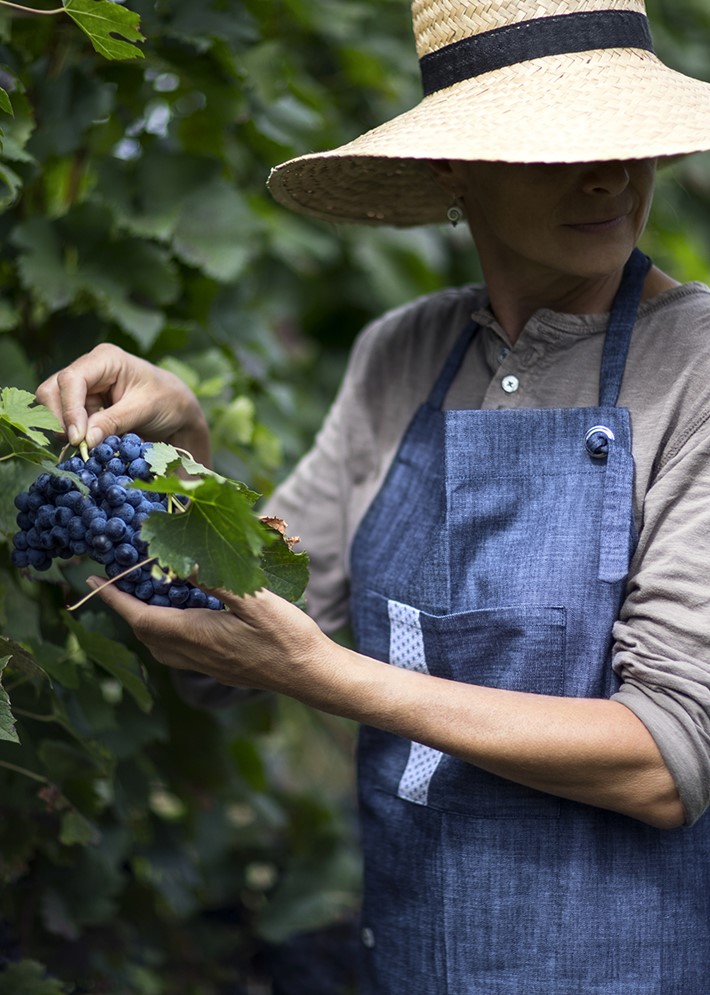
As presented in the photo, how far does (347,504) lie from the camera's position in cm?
158

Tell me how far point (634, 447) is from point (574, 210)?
257 mm

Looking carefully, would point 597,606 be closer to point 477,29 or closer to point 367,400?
point 367,400

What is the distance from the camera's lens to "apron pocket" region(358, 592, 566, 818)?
4.04 ft

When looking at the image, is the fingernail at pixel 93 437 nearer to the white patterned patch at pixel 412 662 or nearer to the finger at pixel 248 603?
the finger at pixel 248 603

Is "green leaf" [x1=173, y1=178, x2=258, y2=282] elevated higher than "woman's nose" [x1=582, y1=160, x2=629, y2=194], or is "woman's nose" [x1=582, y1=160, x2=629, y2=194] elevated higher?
"woman's nose" [x1=582, y1=160, x2=629, y2=194]

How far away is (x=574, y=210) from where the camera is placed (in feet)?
4.08

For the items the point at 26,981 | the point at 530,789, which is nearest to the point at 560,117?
the point at 530,789

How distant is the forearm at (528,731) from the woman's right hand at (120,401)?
0.36 meters

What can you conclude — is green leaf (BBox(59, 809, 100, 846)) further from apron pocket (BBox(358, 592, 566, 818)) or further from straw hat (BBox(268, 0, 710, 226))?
straw hat (BBox(268, 0, 710, 226))

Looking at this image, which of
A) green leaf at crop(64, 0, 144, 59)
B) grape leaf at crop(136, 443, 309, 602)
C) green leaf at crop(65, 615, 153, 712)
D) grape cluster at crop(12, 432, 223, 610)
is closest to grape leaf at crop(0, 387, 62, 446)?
grape cluster at crop(12, 432, 223, 610)

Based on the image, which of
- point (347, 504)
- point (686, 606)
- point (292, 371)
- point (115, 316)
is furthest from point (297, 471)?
point (292, 371)

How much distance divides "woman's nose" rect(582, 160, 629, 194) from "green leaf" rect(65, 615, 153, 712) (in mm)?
699

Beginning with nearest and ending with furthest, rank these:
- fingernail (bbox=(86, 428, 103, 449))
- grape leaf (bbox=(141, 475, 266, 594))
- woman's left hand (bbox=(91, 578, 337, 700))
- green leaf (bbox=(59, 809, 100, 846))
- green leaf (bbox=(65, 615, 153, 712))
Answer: grape leaf (bbox=(141, 475, 266, 594))
woman's left hand (bbox=(91, 578, 337, 700))
fingernail (bbox=(86, 428, 103, 449))
green leaf (bbox=(65, 615, 153, 712))
green leaf (bbox=(59, 809, 100, 846))

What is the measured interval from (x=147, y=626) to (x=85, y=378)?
314 mm
